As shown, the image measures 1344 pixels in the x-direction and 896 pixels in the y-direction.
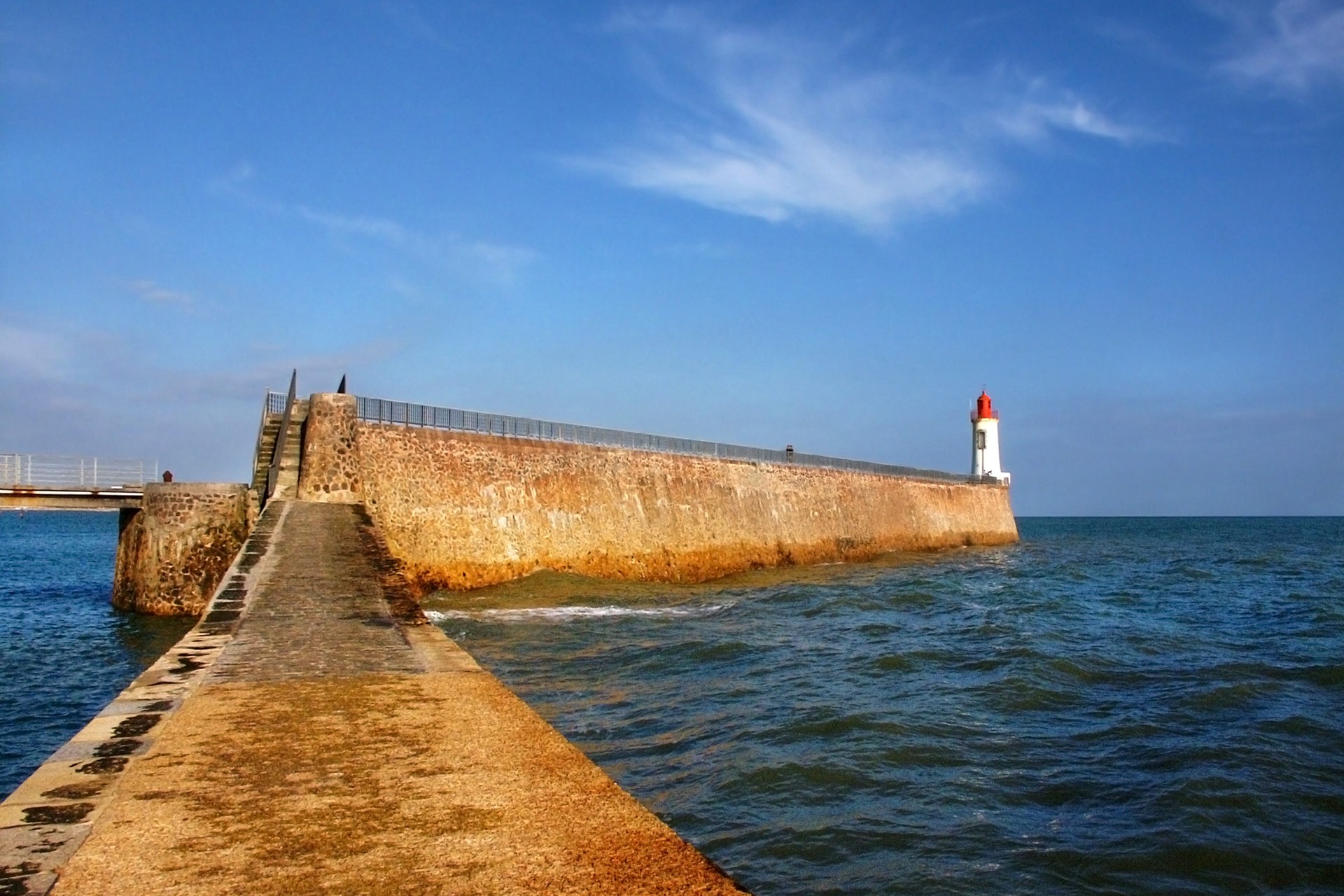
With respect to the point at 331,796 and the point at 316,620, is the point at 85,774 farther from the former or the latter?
the point at 316,620

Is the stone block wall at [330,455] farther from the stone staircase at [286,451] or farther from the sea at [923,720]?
the sea at [923,720]

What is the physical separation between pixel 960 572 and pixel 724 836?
85.7ft

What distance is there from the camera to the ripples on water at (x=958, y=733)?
20.2ft

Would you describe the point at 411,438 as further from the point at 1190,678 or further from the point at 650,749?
the point at 1190,678

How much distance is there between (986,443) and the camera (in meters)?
56.3

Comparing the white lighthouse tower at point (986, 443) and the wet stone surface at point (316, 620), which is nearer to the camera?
the wet stone surface at point (316, 620)

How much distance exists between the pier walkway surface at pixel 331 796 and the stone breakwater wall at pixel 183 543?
457 inches

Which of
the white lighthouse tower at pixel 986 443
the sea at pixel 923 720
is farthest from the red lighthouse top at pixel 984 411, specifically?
the sea at pixel 923 720

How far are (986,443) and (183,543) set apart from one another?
47358 millimetres

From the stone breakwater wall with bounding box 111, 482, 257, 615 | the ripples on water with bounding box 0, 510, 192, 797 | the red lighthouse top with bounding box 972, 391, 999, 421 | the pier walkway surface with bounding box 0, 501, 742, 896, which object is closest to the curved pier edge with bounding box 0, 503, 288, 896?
the pier walkway surface with bounding box 0, 501, 742, 896

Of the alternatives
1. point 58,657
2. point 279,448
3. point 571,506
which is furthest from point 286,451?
point 571,506

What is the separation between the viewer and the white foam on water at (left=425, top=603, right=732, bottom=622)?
1712 centimetres

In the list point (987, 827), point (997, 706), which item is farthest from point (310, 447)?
point (987, 827)

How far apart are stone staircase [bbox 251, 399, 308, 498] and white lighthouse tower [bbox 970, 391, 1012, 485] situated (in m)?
43.3
